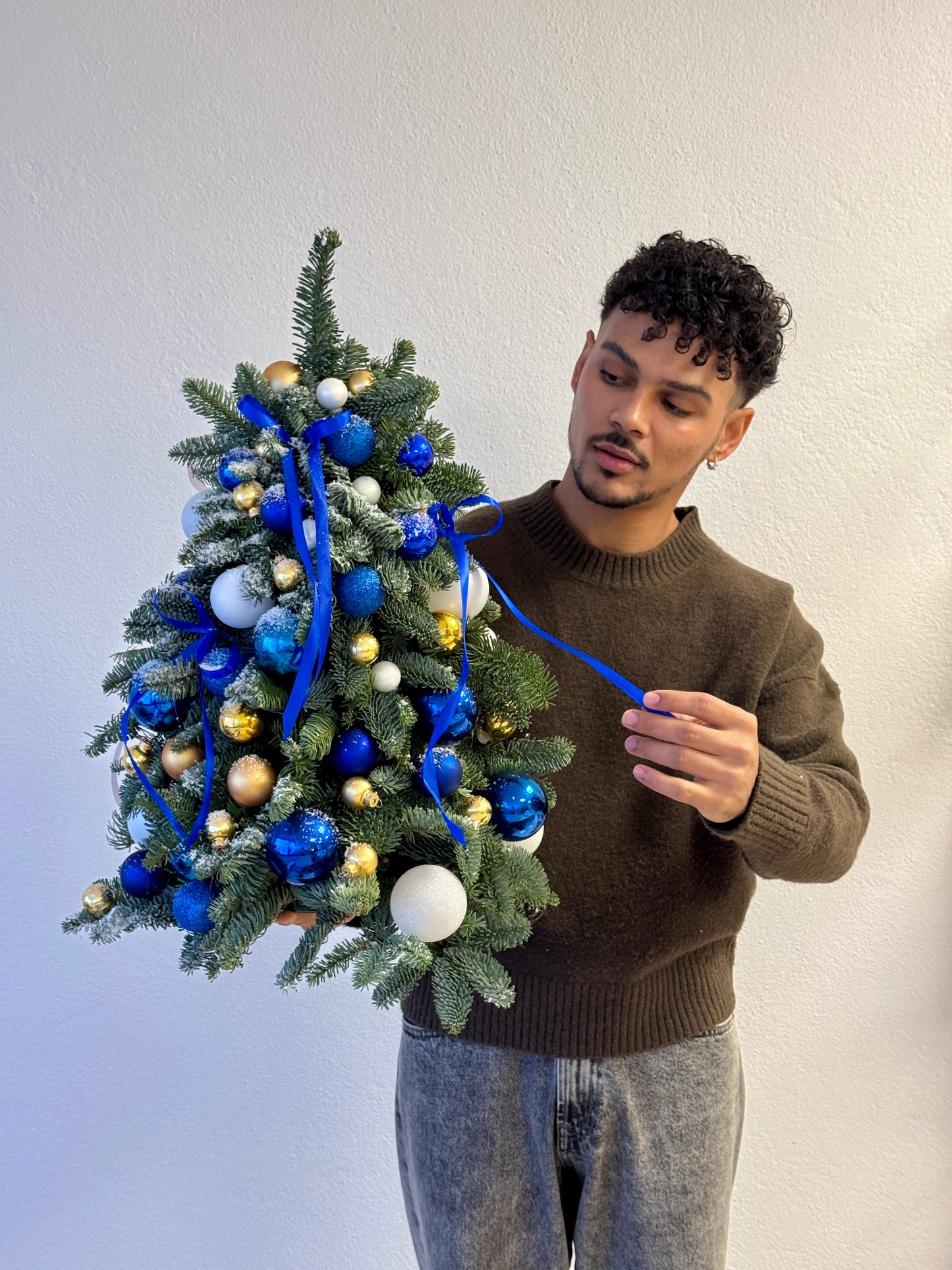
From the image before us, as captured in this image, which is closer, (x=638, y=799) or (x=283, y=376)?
(x=283, y=376)

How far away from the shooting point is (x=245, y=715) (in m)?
0.73

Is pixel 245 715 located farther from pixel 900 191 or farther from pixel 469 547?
pixel 900 191

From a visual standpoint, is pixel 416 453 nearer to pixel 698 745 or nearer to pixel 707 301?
pixel 698 745

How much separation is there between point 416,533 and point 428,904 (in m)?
0.28

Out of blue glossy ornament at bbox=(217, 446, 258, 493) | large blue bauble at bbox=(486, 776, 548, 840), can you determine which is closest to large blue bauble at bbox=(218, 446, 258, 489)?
blue glossy ornament at bbox=(217, 446, 258, 493)

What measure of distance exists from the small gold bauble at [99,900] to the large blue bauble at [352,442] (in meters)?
0.41

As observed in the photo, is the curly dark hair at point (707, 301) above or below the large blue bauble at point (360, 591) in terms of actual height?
above

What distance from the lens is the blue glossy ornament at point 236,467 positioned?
2.46 ft

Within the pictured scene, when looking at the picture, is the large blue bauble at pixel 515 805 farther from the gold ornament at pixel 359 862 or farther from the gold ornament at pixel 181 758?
the gold ornament at pixel 181 758

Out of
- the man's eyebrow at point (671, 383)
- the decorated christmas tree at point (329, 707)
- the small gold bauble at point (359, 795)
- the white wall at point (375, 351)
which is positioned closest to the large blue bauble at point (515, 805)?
the decorated christmas tree at point (329, 707)

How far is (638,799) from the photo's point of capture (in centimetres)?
105

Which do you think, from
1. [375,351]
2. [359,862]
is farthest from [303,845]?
[375,351]

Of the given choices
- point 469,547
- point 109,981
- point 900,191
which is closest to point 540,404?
point 469,547

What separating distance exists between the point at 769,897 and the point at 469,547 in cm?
79
